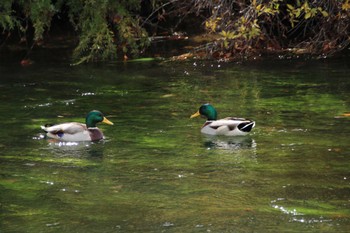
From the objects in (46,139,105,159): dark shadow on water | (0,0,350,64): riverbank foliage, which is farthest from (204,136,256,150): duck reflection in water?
(0,0,350,64): riverbank foliage

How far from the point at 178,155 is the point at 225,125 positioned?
1.33 meters

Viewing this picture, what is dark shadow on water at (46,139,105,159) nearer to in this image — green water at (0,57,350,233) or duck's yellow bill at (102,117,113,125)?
green water at (0,57,350,233)

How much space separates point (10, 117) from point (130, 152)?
9.10 feet

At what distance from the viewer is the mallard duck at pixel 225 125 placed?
10.6m

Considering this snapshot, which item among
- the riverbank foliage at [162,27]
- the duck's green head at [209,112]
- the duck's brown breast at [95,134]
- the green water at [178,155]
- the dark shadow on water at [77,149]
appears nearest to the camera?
the green water at [178,155]

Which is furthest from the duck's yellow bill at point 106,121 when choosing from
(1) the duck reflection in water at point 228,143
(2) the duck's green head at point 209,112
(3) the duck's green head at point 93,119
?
(1) the duck reflection in water at point 228,143

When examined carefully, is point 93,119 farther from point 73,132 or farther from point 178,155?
point 178,155

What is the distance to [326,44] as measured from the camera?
55.4 ft

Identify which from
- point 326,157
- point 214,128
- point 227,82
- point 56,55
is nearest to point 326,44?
point 227,82

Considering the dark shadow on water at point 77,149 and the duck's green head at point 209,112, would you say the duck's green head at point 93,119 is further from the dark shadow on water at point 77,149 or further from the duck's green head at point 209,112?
the duck's green head at point 209,112

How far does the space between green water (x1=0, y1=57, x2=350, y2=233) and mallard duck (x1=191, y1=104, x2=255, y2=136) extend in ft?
0.42

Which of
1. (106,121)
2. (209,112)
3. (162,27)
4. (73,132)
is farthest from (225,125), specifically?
(162,27)

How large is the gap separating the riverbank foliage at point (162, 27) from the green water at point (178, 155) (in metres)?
1.14

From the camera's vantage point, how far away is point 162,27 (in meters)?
18.9
